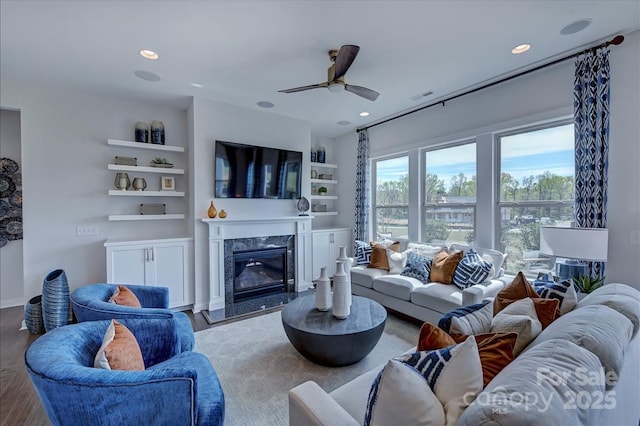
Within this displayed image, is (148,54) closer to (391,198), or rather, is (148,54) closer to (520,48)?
(520,48)

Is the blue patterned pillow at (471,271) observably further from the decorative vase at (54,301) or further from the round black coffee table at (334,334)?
the decorative vase at (54,301)

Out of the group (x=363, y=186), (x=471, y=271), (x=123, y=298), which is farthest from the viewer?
(x=363, y=186)

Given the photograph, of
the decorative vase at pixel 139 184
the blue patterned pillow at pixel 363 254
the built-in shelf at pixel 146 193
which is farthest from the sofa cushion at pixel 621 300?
the decorative vase at pixel 139 184

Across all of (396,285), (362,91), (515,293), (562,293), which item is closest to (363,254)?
(396,285)

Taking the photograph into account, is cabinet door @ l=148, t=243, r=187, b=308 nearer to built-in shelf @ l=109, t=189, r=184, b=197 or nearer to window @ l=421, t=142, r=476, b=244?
built-in shelf @ l=109, t=189, r=184, b=197

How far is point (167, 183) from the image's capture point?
4.14 metres

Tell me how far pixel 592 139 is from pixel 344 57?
2498mm

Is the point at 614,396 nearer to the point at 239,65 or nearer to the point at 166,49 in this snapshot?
the point at 239,65

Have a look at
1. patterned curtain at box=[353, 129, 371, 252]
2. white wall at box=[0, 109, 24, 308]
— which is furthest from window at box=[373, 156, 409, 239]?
white wall at box=[0, 109, 24, 308]

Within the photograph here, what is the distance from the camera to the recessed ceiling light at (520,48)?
2676 millimetres

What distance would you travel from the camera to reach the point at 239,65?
3008mm

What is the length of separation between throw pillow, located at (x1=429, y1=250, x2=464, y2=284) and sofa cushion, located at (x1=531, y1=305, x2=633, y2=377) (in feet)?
6.39

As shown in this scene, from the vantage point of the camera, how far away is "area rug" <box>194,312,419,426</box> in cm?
Result: 197

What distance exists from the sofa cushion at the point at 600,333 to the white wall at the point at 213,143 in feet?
12.4
